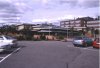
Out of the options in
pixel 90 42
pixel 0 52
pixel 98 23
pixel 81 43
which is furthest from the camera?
pixel 98 23

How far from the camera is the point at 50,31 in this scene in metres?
90.7

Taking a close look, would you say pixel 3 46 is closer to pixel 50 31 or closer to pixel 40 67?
pixel 40 67

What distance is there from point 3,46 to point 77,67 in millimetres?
9825

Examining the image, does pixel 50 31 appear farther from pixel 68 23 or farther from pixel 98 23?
pixel 68 23

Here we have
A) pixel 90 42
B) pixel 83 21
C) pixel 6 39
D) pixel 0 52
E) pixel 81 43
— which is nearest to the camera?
pixel 0 52

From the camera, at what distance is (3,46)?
19.8 metres

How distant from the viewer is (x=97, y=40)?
2731 centimetres

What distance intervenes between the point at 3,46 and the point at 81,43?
13.9 m

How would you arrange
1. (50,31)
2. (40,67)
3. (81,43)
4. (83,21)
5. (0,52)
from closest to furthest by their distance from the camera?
(40,67)
(0,52)
(81,43)
(50,31)
(83,21)

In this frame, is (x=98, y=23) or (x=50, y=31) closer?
(x=50, y=31)

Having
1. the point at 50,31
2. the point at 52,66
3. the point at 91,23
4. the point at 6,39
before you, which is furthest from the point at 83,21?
the point at 52,66

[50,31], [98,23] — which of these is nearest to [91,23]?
[98,23]

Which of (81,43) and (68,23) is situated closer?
(81,43)

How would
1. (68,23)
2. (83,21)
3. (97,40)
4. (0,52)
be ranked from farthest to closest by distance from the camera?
1. (68,23)
2. (83,21)
3. (97,40)
4. (0,52)
